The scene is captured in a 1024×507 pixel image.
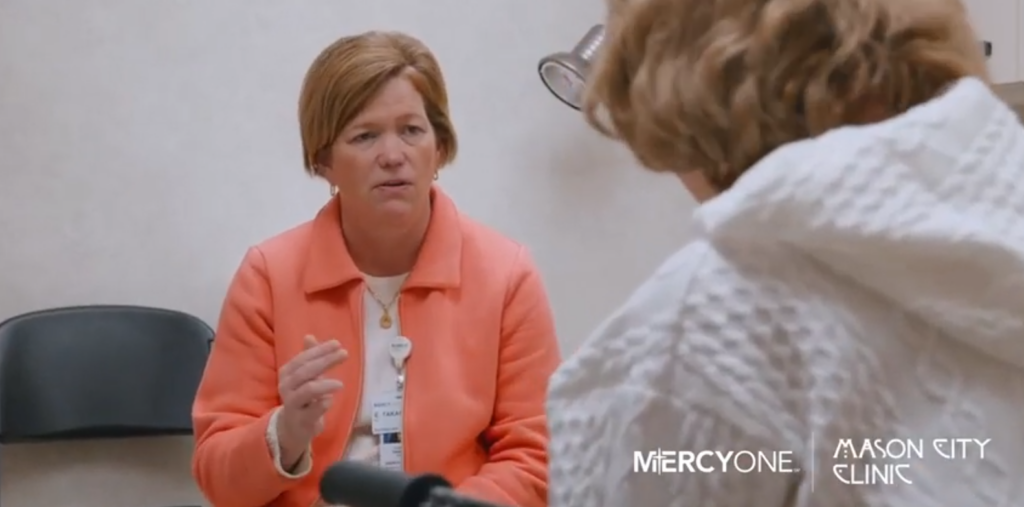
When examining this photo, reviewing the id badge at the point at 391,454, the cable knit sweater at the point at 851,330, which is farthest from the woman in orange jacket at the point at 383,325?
the cable knit sweater at the point at 851,330

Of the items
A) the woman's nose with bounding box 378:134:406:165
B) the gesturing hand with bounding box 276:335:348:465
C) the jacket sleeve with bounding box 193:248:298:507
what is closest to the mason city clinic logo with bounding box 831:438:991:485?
the gesturing hand with bounding box 276:335:348:465

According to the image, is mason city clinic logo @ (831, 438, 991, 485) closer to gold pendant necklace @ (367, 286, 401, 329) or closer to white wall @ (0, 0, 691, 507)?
gold pendant necklace @ (367, 286, 401, 329)

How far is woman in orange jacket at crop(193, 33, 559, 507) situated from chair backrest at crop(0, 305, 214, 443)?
69cm

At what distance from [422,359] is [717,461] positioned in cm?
87

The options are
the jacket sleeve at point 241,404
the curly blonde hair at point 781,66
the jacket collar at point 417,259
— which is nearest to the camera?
the curly blonde hair at point 781,66

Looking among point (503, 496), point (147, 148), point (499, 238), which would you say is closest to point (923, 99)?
point (503, 496)

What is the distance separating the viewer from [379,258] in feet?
5.28

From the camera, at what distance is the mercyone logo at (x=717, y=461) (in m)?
0.69

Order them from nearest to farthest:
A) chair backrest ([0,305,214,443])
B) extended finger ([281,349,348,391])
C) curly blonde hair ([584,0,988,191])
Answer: curly blonde hair ([584,0,988,191]) < extended finger ([281,349,348,391]) < chair backrest ([0,305,214,443])

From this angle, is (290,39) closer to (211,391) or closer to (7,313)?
(7,313)

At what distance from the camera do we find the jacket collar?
1.55m

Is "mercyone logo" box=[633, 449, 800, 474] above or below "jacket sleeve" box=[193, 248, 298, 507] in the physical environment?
above

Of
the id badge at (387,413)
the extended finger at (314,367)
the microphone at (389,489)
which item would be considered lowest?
A: the id badge at (387,413)

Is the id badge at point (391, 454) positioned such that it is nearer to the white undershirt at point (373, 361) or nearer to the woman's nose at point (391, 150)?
the white undershirt at point (373, 361)
